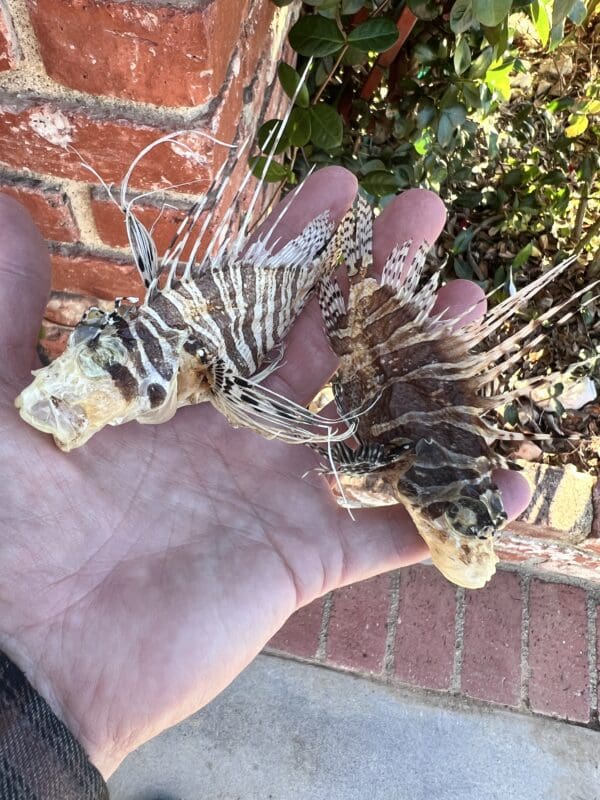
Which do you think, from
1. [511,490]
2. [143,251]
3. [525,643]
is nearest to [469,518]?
[511,490]

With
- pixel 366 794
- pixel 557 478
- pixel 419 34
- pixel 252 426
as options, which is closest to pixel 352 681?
pixel 366 794

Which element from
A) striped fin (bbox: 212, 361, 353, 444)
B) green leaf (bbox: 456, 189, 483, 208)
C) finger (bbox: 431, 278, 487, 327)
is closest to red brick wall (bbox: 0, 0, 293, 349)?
striped fin (bbox: 212, 361, 353, 444)

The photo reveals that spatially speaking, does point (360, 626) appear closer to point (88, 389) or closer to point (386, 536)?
point (386, 536)

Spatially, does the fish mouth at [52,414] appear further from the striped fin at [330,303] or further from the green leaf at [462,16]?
the green leaf at [462,16]

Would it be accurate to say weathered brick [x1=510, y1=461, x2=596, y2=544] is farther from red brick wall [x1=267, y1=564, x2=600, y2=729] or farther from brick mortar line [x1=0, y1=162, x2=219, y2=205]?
brick mortar line [x1=0, y1=162, x2=219, y2=205]

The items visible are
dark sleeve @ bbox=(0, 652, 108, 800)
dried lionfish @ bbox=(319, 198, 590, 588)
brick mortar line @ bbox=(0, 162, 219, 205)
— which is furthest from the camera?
brick mortar line @ bbox=(0, 162, 219, 205)

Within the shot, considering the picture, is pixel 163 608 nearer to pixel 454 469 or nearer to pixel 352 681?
pixel 454 469

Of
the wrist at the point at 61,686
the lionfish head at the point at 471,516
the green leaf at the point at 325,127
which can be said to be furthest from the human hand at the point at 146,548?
the green leaf at the point at 325,127
